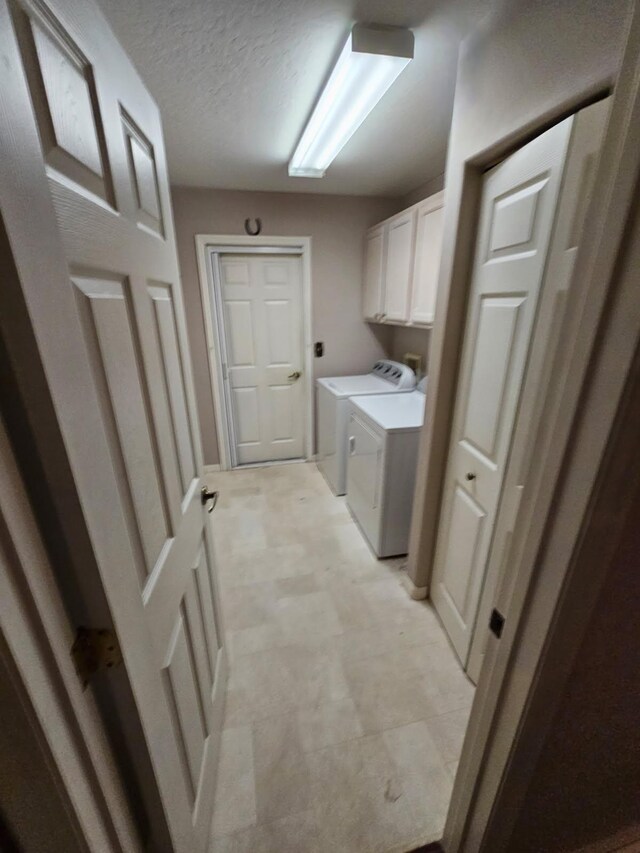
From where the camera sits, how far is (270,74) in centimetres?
139

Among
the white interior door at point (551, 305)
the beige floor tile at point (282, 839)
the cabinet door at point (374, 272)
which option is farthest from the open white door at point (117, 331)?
the cabinet door at point (374, 272)

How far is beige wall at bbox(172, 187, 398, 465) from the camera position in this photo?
277 cm

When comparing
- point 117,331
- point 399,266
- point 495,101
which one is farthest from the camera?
point 399,266

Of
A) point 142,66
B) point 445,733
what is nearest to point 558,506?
point 445,733

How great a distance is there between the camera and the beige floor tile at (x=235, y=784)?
3.67ft

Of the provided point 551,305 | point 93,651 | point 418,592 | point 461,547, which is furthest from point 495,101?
point 418,592

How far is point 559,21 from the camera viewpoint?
2.93ft

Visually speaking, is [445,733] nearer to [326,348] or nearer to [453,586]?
[453,586]

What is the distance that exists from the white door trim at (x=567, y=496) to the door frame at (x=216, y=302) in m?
2.76

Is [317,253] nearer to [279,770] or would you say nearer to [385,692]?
[385,692]

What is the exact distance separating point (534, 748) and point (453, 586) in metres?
0.92

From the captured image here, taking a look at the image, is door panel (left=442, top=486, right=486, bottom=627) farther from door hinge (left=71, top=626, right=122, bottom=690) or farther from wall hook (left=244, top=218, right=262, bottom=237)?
wall hook (left=244, top=218, right=262, bottom=237)

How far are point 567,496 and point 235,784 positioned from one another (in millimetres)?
1468

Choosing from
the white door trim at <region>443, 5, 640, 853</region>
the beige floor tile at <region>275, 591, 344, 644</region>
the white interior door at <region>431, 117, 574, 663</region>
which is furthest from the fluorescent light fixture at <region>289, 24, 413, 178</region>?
the beige floor tile at <region>275, 591, 344, 644</region>
